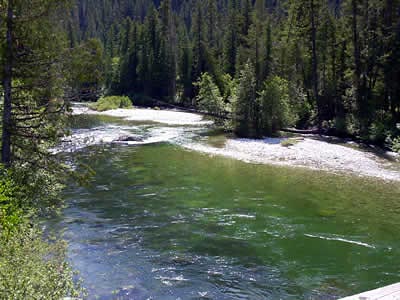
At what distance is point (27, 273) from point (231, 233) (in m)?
9.11

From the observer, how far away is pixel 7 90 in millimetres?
11352

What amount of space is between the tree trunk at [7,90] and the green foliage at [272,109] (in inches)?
1048

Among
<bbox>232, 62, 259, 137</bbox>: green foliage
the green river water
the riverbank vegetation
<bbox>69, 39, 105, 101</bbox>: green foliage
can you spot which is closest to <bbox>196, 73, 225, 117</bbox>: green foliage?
<bbox>232, 62, 259, 137</bbox>: green foliage

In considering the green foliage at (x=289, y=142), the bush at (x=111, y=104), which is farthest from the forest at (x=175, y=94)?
the green foliage at (x=289, y=142)

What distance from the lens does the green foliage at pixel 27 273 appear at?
628 cm

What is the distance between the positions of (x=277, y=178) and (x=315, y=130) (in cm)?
1675

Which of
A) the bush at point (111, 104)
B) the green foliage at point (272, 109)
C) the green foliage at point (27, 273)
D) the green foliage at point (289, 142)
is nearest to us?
the green foliage at point (27, 273)

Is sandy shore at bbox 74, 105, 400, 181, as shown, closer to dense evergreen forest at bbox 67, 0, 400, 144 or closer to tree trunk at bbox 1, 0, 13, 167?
dense evergreen forest at bbox 67, 0, 400, 144

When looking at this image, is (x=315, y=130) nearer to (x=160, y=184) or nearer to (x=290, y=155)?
(x=290, y=155)

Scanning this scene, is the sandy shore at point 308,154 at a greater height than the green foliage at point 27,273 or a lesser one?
lesser

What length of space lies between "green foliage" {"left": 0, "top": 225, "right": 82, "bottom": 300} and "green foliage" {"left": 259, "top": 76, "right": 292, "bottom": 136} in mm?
29400

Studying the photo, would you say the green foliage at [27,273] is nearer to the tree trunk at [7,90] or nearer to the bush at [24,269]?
the bush at [24,269]

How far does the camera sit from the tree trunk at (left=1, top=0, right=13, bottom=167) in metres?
11.2

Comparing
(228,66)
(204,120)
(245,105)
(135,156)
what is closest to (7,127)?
(135,156)
